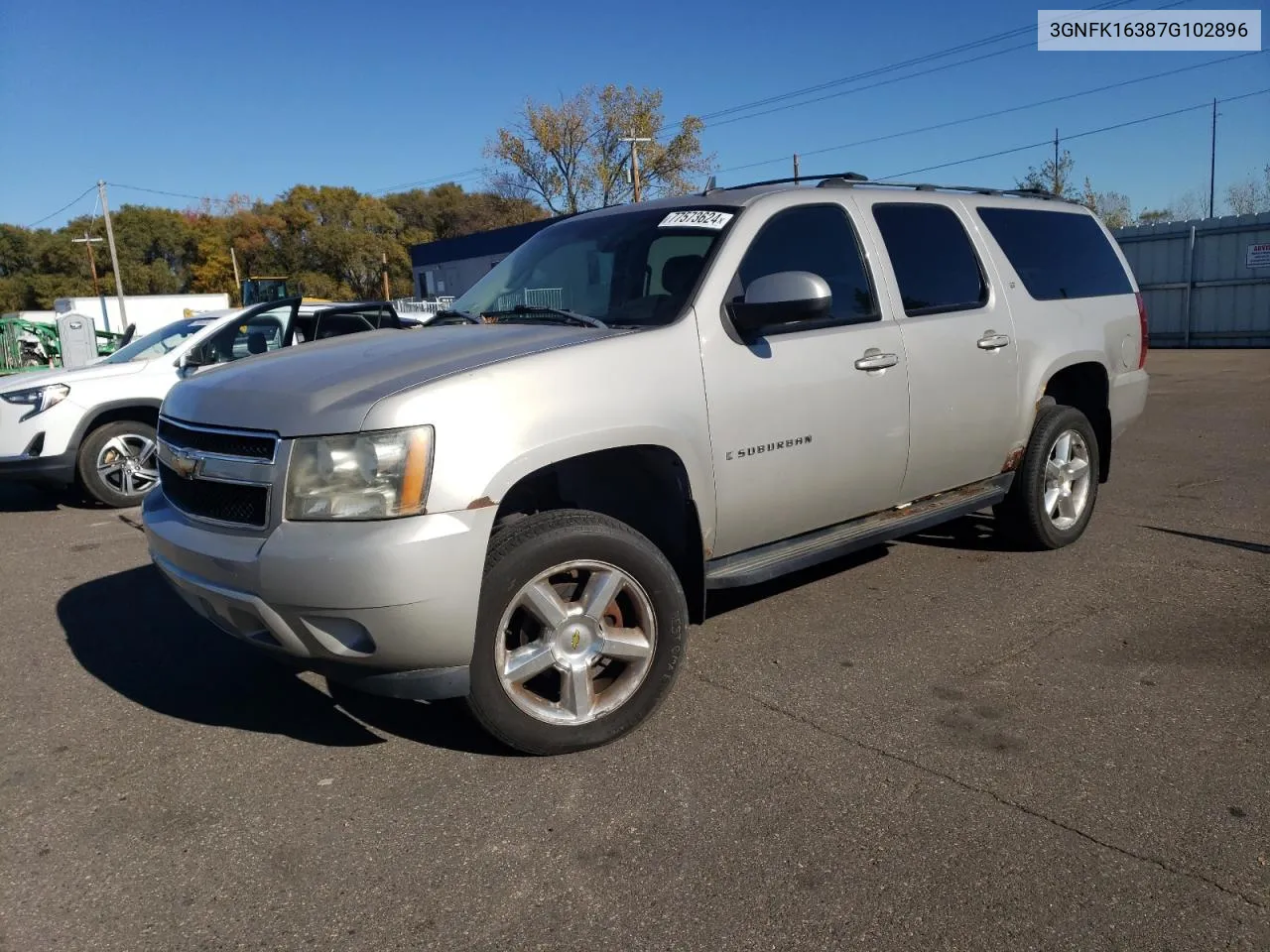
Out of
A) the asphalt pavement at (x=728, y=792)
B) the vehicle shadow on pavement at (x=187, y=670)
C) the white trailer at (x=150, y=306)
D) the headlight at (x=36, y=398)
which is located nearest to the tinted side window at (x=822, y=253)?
the asphalt pavement at (x=728, y=792)

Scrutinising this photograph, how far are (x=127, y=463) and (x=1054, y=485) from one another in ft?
22.9

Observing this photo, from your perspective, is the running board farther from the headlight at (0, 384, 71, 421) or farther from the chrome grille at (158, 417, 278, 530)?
the headlight at (0, 384, 71, 421)

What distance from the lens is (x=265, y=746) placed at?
3430mm

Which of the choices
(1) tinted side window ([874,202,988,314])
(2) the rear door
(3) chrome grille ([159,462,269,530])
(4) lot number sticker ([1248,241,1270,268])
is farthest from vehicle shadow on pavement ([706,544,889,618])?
(4) lot number sticker ([1248,241,1270,268])

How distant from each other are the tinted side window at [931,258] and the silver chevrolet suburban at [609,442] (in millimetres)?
14

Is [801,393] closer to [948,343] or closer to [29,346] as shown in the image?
[948,343]

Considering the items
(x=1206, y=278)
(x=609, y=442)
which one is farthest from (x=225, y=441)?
(x=1206, y=278)

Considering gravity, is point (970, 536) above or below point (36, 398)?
below

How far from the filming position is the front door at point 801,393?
11.9ft

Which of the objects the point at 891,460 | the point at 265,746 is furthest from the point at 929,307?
the point at 265,746

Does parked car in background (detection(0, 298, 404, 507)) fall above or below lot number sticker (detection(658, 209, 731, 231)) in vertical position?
below

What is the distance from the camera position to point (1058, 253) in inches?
216

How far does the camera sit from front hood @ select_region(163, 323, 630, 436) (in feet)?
9.54

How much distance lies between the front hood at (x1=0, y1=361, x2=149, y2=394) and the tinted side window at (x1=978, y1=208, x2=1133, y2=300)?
21.8ft
